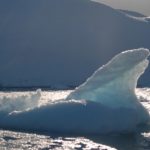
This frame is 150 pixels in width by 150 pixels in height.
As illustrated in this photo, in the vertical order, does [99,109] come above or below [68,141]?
above

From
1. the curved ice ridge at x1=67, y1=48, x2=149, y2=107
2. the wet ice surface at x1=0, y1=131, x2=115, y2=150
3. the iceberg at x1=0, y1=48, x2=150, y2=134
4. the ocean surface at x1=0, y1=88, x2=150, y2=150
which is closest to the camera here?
the wet ice surface at x1=0, y1=131, x2=115, y2=150

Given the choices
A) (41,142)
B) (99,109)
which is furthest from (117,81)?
(41,142)

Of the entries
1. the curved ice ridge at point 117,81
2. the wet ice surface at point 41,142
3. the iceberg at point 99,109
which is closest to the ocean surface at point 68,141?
the wet ice surface at point 41,142

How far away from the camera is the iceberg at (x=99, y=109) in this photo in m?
17.2

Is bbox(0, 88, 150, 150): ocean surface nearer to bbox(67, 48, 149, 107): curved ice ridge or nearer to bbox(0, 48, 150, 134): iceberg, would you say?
bbox(0, 48, 150, 134): iceberg

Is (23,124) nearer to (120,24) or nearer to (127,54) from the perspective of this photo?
(127,54)

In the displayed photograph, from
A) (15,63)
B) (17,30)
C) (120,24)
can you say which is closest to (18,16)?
(17,30)

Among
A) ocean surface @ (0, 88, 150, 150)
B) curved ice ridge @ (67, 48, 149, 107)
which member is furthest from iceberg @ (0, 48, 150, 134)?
ocean surface @ (0, 88, 150, 150)

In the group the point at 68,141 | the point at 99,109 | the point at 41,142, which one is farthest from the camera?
the point at 99,109

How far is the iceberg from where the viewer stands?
17.2m

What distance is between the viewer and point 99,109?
17.5 meters

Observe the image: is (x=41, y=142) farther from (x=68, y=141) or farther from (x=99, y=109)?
(x=99, y=109)

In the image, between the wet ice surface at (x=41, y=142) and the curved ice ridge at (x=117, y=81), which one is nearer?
the wet ice surface at (x=41, y=142)

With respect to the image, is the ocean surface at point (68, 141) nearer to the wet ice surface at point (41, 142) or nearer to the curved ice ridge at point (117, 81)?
the wet ice surface at point (41, 142)
